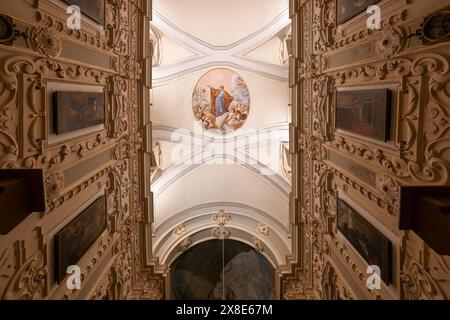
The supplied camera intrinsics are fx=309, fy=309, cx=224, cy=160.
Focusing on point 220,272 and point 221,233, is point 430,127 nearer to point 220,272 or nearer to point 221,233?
point 221,233

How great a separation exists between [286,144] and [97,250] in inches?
359

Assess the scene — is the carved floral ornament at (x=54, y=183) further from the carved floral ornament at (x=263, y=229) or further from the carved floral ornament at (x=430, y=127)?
the carved floral ornament at (x=263, y=229)

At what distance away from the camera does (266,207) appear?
42.9 feet

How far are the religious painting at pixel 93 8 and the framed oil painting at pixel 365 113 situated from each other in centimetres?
506

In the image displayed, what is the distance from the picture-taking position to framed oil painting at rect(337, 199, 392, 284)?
193 inches

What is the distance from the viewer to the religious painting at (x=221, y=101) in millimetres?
14211

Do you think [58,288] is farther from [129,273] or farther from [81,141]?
[129,273]

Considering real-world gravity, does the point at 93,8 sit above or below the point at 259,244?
above

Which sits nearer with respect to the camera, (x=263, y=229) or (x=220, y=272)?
(x=263, y=229)

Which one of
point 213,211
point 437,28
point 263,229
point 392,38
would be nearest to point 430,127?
point 437,28

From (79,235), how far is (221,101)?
992 cm

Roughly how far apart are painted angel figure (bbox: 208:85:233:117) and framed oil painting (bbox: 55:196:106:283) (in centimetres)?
856

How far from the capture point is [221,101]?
1434cm

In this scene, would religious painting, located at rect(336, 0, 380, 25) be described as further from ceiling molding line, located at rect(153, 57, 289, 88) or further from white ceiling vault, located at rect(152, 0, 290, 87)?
ceiling molding line, located at rect(153, 57, 289, 88)
